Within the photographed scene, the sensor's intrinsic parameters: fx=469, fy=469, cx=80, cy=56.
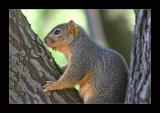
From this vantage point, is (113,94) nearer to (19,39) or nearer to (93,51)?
(93,51)

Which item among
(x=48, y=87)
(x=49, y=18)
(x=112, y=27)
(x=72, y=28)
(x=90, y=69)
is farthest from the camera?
(x=49, y=18)

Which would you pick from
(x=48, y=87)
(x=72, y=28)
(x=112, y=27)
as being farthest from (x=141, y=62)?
(x=112, y=27)

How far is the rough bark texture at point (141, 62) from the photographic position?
13.5 feet

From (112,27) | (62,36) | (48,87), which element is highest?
(112,27)

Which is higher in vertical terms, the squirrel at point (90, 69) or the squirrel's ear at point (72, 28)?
the squirrel's ear at point (72, 28)

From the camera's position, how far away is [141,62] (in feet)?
14.0

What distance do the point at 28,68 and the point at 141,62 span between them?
1.19 m

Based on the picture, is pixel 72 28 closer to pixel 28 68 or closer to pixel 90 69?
pixel 90 69

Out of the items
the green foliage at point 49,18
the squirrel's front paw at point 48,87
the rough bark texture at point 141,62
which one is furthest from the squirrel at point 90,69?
the green foliage at point 49,18

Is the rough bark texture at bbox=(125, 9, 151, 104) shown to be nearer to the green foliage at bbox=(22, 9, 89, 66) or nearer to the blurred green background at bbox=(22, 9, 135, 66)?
the blurred green background at bbox=(22, 9, 135, 66)

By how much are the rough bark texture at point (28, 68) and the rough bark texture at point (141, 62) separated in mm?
821

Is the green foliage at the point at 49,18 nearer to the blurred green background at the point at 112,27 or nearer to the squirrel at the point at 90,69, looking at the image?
the blurred green background at the point at 112,27
